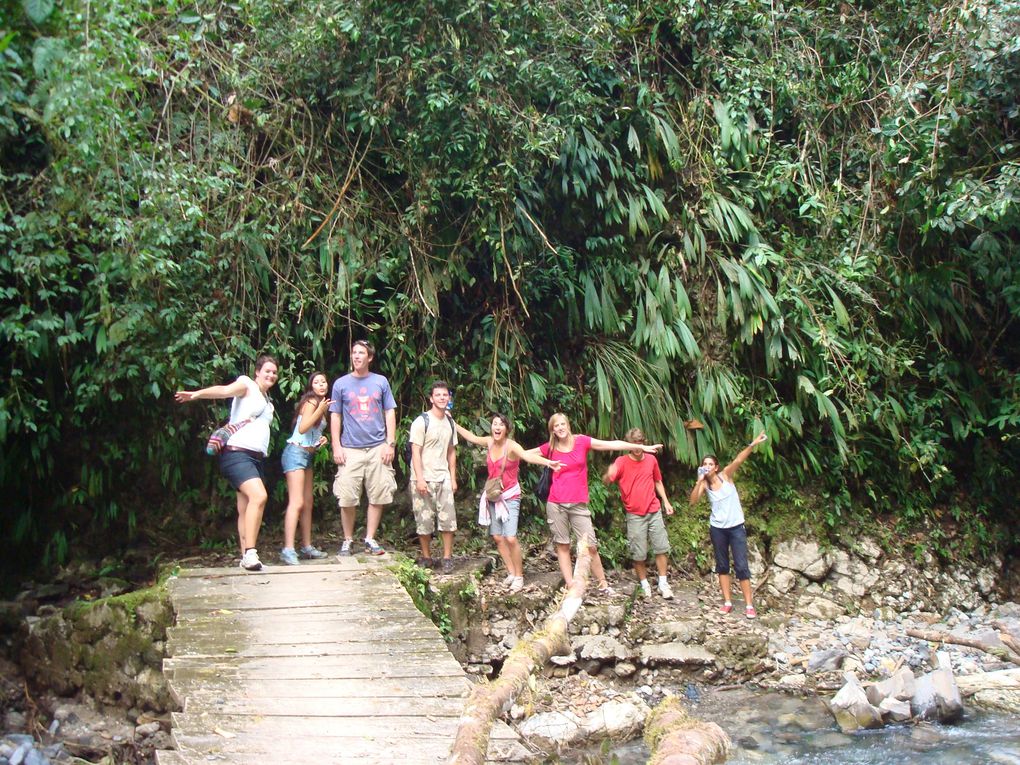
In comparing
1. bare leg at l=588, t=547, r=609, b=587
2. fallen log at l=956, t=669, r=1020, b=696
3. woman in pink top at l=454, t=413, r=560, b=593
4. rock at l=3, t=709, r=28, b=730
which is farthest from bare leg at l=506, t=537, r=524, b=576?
rock at l=3, t=709, r=28, b=730

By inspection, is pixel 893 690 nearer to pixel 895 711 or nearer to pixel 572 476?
pixel 895 711

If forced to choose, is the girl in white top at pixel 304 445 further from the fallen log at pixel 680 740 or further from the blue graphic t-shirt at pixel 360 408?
the fallen log at pixel 680 740

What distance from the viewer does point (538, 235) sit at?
907cm

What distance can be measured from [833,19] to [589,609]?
7.27 m

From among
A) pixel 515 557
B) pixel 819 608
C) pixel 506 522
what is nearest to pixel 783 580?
pixel 819 608

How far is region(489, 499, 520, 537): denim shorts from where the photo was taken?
804cm

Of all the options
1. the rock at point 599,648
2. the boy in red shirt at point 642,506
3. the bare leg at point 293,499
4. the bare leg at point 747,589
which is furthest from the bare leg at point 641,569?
the bare leg at point 293,499

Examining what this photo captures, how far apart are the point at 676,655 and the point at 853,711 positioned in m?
1.48

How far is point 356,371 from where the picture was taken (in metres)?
7.48

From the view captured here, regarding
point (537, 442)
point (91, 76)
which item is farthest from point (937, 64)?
point (91, 76)

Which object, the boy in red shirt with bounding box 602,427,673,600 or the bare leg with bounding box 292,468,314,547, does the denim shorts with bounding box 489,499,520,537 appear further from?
the bare leg with bounding box 292,468,314,547

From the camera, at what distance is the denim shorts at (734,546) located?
8.46 meters

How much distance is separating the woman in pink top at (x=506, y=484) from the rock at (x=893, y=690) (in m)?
2.99

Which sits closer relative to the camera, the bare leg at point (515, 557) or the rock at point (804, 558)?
the bare leg at point (515, 557)
